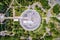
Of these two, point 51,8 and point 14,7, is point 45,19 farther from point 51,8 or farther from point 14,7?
point 14,7

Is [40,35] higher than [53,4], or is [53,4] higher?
[53,4]

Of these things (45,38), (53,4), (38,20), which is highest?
(53,4)

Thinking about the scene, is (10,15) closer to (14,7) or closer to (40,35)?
(14,7)

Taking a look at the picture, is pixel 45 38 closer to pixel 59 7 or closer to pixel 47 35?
pixel 47 35

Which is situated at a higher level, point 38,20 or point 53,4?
point 53,4

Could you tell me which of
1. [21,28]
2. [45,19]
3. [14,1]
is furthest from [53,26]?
[14,1]

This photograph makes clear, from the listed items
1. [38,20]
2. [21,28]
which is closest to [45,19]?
[38,20]

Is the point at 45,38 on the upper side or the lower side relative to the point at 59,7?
lower
